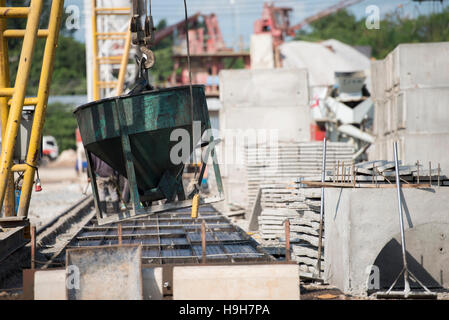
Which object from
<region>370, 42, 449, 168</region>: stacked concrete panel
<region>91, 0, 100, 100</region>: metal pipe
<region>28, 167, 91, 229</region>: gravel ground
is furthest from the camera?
<region>91, 0, 100, 100</region>: metal pipe

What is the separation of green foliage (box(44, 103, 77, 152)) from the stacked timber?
52909 mm

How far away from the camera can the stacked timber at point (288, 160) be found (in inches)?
708

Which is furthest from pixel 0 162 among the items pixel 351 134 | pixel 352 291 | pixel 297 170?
pixel 351 134

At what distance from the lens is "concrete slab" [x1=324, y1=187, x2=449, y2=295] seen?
855cm

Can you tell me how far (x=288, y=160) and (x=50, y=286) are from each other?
11.6m

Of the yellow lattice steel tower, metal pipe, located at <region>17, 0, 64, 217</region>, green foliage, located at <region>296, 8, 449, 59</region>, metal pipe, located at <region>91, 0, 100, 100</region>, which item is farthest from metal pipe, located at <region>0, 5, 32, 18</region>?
green foliage, located at <region>296, 8, 449, 59</region>

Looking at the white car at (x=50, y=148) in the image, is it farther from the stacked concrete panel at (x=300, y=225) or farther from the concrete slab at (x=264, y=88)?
the stacked concrete panel at (x=300, y=225)

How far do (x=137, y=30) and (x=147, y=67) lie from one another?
0.58 m

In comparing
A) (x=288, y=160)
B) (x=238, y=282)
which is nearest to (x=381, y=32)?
(x=288, y=160)

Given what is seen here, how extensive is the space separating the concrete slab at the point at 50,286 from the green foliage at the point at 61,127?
6303 cm

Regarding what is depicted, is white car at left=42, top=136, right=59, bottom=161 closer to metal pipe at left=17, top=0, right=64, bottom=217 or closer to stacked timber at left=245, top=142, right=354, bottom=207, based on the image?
stacked timber at left=245, top=142, right=354, bottom=207

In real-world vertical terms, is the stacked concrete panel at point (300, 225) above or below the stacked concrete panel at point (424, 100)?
below

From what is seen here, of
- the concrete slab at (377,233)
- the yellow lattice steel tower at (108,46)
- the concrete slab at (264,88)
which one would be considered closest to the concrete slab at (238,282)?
the concrete slab at (377,233)
